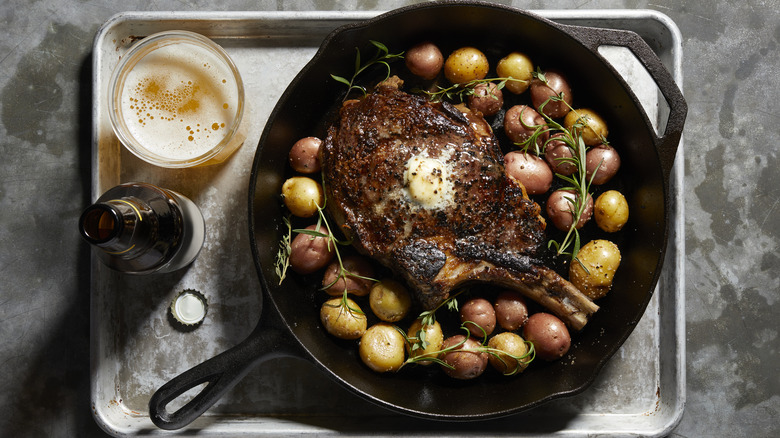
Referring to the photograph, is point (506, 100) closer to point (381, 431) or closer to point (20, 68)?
point (381, 431)

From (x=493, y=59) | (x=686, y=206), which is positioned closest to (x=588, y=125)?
(x=493, y=59)

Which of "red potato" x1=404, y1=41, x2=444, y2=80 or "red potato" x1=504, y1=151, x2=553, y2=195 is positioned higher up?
"red potato" x1=404, y1=41, x2=444, y2=80

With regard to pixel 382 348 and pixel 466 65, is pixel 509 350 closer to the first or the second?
pixel 382 348

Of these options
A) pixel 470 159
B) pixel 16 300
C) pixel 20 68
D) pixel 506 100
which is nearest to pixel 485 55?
pixel 506 100

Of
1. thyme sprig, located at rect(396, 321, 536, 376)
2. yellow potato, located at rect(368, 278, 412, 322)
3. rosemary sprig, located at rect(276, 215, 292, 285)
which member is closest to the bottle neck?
rosemary sprig, located at rect(276, 215, 292, 285)

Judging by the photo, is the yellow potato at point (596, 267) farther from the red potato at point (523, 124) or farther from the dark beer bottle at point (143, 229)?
the dark beer bottle at point (143, 229)

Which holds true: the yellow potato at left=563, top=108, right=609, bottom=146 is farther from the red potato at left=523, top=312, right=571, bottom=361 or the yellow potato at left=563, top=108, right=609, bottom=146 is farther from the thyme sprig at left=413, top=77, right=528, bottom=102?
the red potato at left=523, top=312, right=571, bottom=361
